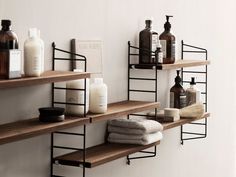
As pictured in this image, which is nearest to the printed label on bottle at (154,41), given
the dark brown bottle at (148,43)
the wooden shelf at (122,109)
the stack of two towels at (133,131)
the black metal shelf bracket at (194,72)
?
the dark brown bottle at (148,43)

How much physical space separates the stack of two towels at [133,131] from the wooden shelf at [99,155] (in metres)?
0.03

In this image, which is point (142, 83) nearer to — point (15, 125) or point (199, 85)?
point (199, 85)

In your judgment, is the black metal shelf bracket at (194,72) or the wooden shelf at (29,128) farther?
the black metal shelf bracket at (194,72)

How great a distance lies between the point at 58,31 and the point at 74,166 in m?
0.52

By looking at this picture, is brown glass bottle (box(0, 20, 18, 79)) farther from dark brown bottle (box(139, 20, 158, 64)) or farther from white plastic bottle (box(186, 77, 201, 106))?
white plastic bottle (box(186, 77, 201, 106))

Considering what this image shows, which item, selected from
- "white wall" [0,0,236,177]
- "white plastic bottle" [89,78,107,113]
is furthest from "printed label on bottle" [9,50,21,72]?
"white plastic bottle" [89,78,107,113]

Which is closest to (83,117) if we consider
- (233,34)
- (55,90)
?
(55,90)

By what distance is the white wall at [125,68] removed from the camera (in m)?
1.74

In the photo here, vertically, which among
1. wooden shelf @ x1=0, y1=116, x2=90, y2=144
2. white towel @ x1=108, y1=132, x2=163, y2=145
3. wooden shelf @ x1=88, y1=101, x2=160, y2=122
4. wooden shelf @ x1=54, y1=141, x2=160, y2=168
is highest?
wooden shelf @ x1=88, y1=101, x2=160, y2=122

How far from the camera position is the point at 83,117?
1.82 m

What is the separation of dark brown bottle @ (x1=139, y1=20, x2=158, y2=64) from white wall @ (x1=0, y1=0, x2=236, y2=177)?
2.3 inches

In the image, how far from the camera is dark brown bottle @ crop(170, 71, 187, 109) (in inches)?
101

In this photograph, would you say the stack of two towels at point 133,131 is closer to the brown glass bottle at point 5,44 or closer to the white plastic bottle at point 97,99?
the white plastic bottle at point 97,99

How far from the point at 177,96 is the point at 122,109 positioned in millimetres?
579
